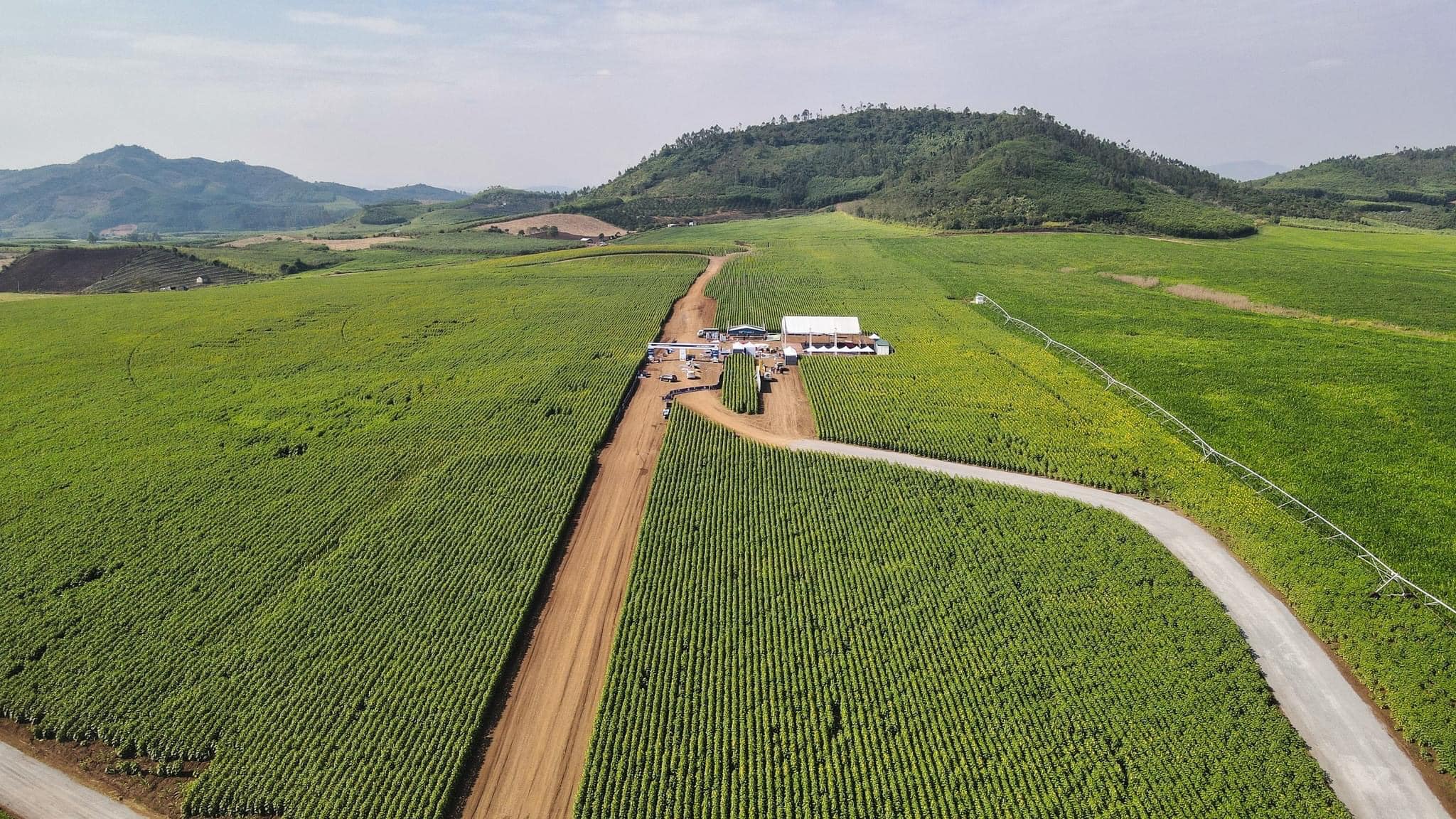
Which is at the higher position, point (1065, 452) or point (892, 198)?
point (892, 198)

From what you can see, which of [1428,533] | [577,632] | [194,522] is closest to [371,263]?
[194,522]

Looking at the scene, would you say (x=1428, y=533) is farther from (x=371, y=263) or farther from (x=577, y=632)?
(x=371, y=263)

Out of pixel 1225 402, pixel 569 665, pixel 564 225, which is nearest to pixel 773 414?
pixel 569 665

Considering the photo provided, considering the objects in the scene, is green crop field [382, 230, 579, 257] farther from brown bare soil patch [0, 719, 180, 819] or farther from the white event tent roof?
brown bare soil patch [0, 719, 180, 819]

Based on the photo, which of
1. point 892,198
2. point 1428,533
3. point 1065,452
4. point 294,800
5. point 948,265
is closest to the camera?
point 294,800

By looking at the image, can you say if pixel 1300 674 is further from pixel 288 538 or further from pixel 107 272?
pixel 107 272

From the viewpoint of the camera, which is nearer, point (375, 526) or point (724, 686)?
point (724, 686)

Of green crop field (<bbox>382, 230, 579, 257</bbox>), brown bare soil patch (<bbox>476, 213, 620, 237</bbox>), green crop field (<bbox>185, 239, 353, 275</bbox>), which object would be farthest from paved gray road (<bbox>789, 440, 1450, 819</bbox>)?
brown bare soil patch (<bbox>476, 213, 620, 237</bbox>)
